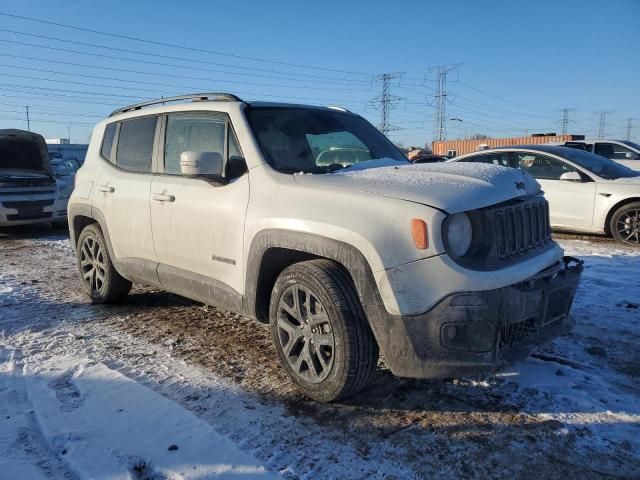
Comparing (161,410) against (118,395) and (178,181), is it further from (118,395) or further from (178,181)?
(178,181)

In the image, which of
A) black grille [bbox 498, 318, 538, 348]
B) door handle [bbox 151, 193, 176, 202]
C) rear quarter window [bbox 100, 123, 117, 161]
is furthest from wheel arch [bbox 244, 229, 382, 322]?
rear quarter window [bbox 100, 123, 117, 161]

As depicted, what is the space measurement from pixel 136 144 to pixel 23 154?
802cm

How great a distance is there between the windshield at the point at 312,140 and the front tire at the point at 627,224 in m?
5.20

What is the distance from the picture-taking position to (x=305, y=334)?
3221mm

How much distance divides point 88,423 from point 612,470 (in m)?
2.73

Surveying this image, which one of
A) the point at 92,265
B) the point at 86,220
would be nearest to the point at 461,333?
the point at 92,265

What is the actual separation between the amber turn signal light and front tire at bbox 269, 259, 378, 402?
1.63 feet

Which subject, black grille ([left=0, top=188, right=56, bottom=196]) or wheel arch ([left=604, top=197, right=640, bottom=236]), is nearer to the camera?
wheel arch ([left=604, top=197, right=640, bottom=236])

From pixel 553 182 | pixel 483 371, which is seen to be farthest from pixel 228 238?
pixel 553 182

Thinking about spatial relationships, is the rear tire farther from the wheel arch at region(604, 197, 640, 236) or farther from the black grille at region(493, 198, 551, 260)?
the wheel arch at region(604, 197, 640, 236)

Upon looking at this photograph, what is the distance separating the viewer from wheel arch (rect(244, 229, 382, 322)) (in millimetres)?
2887

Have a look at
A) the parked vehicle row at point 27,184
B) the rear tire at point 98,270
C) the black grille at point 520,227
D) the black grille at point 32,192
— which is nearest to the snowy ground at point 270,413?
the rear tire at point 98,270

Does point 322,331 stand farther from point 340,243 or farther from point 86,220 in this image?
point 86,220

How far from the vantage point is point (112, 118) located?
211 inches
